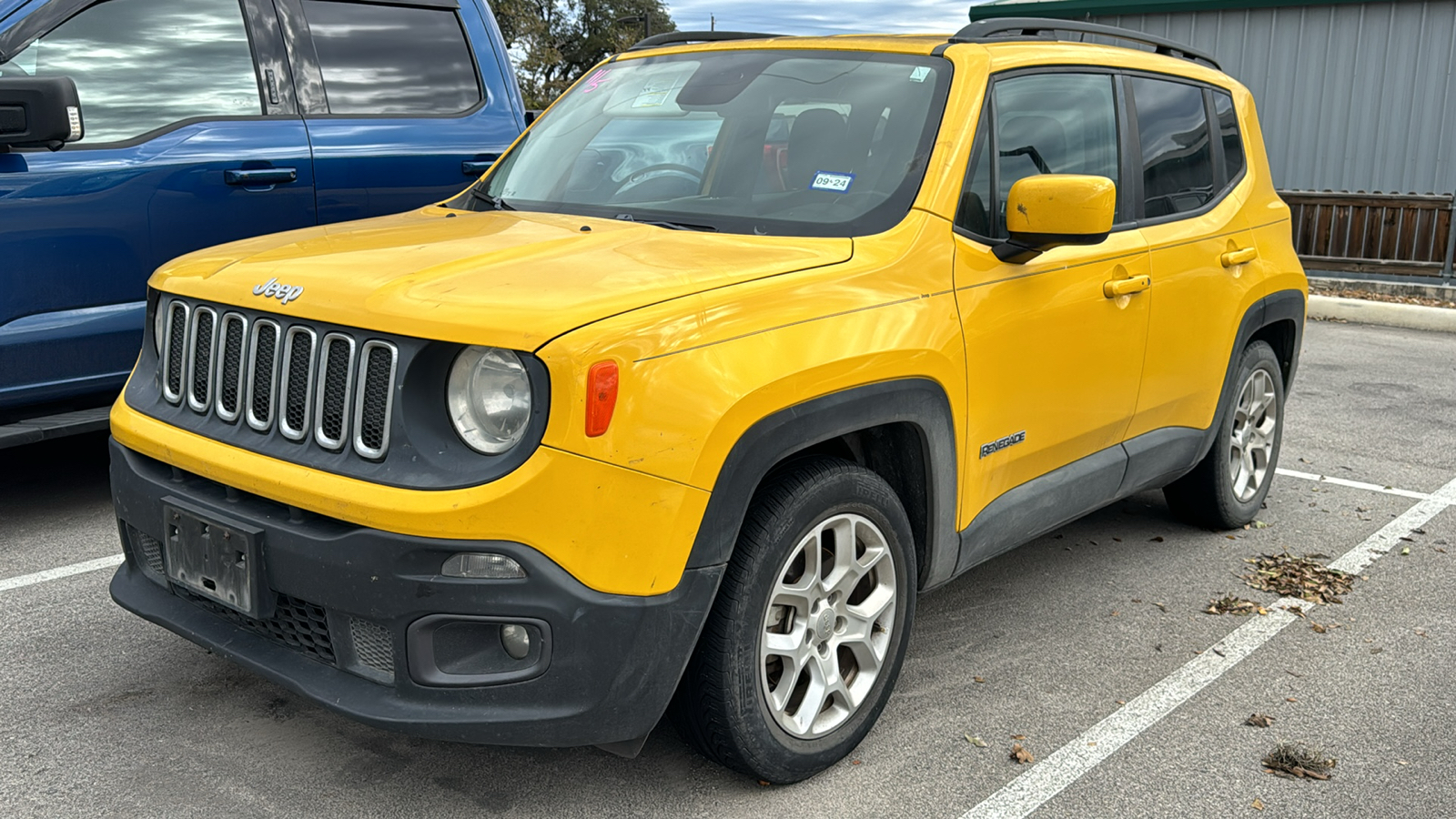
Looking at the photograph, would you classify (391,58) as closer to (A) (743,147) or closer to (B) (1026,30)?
(A) (743,147)

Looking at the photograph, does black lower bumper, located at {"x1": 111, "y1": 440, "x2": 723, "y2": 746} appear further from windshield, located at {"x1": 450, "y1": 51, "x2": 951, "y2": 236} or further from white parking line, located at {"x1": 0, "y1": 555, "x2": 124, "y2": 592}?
white parking line, located at {"x1": 0, "y1": 555, "x2": 124, "y2": 592}

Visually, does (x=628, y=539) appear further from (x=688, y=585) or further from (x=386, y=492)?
(x=386, y=492)

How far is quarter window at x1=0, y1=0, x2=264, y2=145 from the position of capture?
484 centimetres

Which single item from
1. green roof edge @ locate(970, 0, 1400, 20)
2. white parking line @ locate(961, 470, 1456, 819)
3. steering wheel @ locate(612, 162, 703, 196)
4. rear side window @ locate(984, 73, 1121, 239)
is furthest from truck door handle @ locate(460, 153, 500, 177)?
green roof edge @ locate(970, 0, 1400, 20)

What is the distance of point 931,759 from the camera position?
3318 mm

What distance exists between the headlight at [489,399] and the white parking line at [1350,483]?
4.29 m

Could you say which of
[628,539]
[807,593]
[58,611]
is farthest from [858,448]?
[58,611]

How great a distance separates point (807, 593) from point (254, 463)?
1.31 metres

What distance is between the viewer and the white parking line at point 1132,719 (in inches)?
123

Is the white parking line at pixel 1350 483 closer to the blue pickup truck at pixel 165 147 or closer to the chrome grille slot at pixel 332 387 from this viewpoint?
the blue pickup truck at pixel 165 147

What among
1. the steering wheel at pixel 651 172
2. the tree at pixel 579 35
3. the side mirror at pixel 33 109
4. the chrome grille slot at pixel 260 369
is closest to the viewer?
the chrome grille slot at pixel 260 369

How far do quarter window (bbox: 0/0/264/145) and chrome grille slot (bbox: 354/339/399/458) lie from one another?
2763 millimetres

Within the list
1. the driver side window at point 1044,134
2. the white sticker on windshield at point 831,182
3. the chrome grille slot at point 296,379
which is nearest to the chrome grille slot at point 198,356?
the chrome grille slot at point 296,379

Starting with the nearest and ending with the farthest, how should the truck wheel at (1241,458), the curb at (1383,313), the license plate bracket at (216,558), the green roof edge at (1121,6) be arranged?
the license plate bracket at (216,558)
the truck wheel at (1241,458)
the curb at (1383,313)
the green roof edge at (1121,6)
